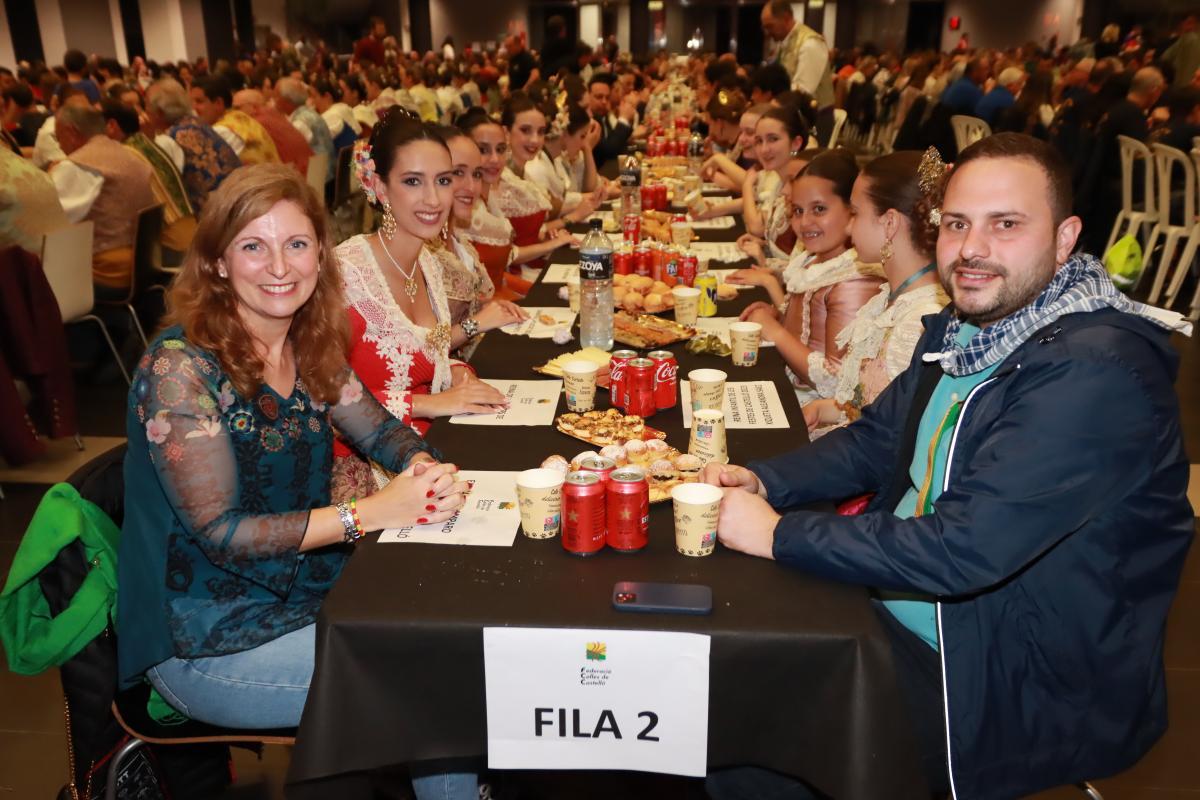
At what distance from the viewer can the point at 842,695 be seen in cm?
133

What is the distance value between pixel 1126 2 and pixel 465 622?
22.2m

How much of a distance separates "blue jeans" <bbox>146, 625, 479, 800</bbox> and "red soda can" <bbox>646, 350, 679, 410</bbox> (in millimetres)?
906

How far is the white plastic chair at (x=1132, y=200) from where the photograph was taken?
242 inches

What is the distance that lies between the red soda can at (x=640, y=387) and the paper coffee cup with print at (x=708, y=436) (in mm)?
294

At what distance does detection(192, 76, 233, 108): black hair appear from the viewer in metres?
6.92

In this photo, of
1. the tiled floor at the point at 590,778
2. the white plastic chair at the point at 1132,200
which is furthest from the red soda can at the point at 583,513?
the white plastic chair at the point at 1132,200

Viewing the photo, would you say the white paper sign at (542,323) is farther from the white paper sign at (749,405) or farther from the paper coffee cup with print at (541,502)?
the paper coffee cup with print at (541,502)

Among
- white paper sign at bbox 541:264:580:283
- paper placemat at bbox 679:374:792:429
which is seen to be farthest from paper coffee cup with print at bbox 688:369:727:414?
white paper sign at bbox 541:264:580:283

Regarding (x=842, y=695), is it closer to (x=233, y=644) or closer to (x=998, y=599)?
(x=998, y=599)

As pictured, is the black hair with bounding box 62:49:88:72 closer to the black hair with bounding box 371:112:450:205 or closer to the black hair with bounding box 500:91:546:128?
the black hair with bounding box 500:91:546:128

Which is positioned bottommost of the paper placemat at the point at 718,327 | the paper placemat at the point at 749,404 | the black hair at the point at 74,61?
the paper placemat at the point at 749,404

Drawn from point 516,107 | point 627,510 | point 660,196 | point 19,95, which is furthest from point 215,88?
point 627,510

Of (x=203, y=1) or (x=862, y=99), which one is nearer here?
(x=862, y=99)

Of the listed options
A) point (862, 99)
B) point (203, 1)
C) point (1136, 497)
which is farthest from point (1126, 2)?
point (1136, 497)
